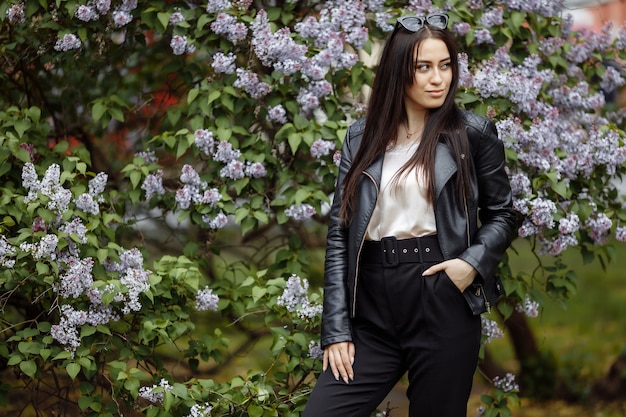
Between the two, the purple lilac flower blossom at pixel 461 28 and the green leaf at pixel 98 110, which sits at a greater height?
the purple lilac flower blossom at pixel 461 28

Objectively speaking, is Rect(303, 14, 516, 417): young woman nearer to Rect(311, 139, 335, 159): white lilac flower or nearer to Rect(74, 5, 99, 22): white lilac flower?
Rect(311, 139, 335, 159): white lilac flower

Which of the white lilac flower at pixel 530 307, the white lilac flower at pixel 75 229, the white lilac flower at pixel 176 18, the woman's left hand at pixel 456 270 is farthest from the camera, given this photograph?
the white lilac flower at pixel 176 18

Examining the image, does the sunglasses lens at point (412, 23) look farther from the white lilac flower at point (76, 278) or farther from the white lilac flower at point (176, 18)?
the white lilac flower at point (76, 278)

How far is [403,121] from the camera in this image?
2.99 meters

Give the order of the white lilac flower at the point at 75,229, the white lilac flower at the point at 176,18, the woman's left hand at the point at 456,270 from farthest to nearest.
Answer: the white lilac flower at the point at 176,18, the white lilac flower at the point at 75,229, the woman's left hand at the point at 456,270

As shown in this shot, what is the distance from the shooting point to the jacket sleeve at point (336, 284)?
2.91 metres

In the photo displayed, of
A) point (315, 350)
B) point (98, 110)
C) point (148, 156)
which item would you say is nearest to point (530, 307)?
point (315, 350)

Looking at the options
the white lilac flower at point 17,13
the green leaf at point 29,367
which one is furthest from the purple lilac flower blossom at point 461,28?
the green leaf at point 29,367

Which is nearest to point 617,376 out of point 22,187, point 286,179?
point 286,179

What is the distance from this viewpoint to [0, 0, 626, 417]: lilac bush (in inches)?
138

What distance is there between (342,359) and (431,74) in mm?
969

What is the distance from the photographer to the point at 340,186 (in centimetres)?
302

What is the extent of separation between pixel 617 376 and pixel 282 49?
313 cm

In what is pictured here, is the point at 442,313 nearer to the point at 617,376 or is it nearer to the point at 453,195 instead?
the point at 453,195
